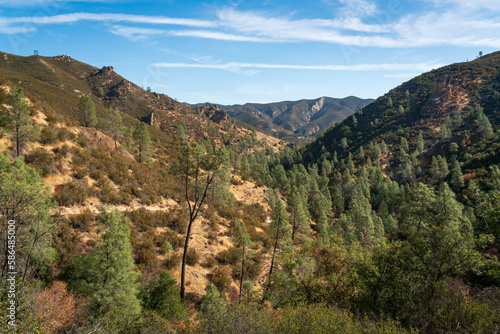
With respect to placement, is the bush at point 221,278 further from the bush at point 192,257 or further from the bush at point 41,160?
the bush at point 41,160

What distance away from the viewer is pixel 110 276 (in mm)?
12625

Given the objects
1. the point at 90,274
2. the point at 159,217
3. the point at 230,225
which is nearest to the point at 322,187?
the point at 230,225

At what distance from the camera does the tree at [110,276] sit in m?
12.1

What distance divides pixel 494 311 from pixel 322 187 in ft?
225

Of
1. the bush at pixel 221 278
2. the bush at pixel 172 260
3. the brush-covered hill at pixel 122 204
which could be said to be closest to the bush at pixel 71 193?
the brush-covered hill at pixel 122 204

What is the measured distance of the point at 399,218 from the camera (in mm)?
60312

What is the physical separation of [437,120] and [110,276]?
152 metres

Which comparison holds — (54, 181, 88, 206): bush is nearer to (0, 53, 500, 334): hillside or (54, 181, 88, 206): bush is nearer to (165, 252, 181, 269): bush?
(0, 53, 500, 334): hillside

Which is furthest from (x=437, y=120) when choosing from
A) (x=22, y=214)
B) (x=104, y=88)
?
(x=104, y=88)

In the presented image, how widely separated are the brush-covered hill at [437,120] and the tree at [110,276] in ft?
296

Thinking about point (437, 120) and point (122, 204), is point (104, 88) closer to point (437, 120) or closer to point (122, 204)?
point (122, 204)

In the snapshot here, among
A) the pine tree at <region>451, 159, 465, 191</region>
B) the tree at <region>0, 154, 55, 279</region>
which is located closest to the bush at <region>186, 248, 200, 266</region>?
the tree at <region>0, 154, 55, 279</region>

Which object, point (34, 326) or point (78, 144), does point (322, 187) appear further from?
point (34, 326)

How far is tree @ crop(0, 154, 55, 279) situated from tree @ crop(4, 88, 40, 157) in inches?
422
